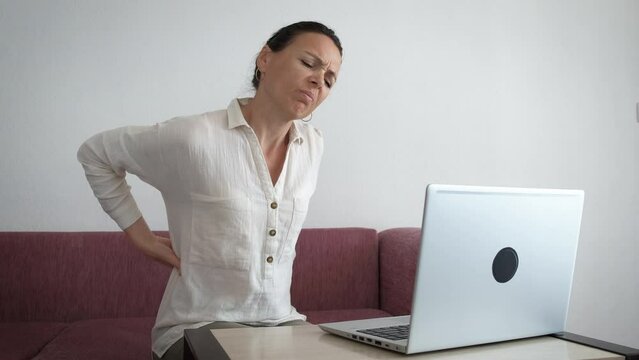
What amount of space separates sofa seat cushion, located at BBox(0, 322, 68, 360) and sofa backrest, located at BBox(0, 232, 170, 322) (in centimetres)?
8

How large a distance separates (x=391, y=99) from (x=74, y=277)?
1.42 m

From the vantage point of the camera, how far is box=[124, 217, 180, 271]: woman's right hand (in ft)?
4.69

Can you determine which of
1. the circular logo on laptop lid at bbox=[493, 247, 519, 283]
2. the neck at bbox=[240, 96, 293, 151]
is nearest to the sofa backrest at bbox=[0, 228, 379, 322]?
the neck at bbox=[240, 96, 293, 151]

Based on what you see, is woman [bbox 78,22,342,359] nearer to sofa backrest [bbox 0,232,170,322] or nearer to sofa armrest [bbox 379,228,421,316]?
sofa backrest [bbox 0,232,170,322]

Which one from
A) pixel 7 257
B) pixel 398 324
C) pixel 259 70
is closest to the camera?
pixel 398 324

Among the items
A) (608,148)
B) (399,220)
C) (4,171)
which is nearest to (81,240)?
(4,171)

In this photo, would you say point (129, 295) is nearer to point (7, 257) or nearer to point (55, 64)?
point (7, 257)

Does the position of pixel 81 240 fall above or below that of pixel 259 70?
below

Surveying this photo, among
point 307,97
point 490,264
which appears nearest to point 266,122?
point 307,97

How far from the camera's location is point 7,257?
1.97 m

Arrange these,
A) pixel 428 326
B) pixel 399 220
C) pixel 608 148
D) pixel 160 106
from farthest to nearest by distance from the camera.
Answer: pixel 608 148, pixel 399 220, pixel 160 106, pixel 428 326

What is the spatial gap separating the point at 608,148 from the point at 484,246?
2.34 metres

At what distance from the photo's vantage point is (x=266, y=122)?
145 centimetres

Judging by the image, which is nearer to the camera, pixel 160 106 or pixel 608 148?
pixel 160 106
